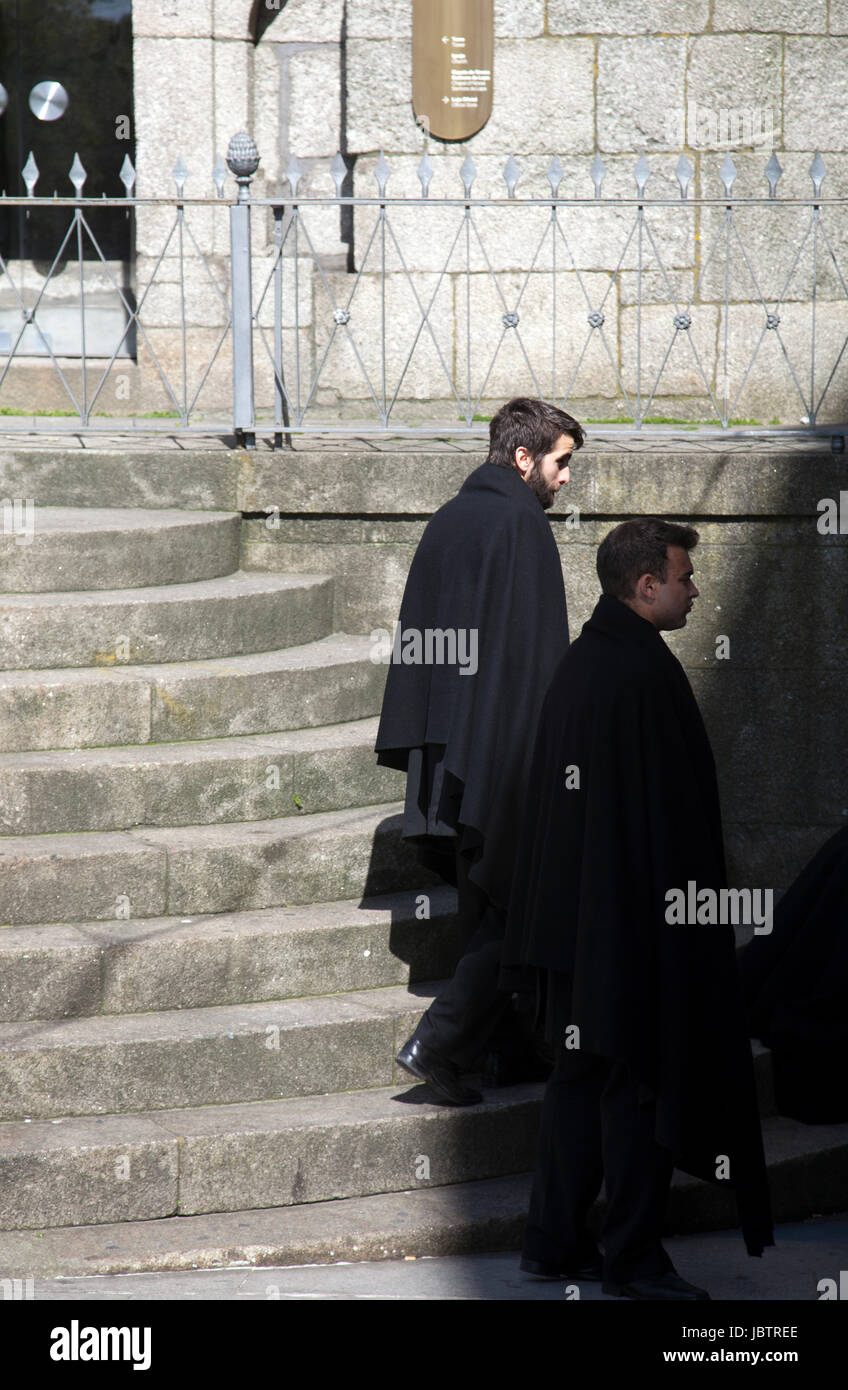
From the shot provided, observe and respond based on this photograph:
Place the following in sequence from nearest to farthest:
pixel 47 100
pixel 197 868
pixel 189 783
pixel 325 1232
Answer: pixel 325 1232 < pixel 197 868 < pixel 189 783 < pixel 47 100

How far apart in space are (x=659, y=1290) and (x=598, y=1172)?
311 millimetres

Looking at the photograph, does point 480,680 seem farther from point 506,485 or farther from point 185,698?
point 185,698

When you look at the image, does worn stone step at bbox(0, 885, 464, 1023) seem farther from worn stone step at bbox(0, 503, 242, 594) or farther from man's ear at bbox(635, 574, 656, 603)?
worn stone step at bbox(0, 503, 242, 594)

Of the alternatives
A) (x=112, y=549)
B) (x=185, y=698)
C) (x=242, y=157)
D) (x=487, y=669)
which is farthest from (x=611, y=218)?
(x=487, y=669)

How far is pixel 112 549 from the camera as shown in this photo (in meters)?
6.20

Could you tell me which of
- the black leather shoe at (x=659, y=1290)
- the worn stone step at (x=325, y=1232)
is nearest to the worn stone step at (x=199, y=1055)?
the worn stone step at (x=325, y=1232)

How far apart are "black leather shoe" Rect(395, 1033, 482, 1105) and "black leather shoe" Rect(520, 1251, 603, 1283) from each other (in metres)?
0.59

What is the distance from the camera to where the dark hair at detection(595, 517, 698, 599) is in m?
4.04

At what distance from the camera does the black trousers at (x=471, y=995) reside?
14.9ft

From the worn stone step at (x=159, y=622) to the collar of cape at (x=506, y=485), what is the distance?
172 centimetres

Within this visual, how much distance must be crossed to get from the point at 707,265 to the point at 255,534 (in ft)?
10.1

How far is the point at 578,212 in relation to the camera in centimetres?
840

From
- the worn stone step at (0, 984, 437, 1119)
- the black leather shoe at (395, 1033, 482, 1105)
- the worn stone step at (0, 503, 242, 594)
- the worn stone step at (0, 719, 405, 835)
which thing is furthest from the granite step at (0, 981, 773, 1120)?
the worn stone step at (0, 503, 242, 594)

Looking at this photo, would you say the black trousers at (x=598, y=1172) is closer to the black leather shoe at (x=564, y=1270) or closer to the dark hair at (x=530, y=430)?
the black leather shoe at (x=564, y=1270)
